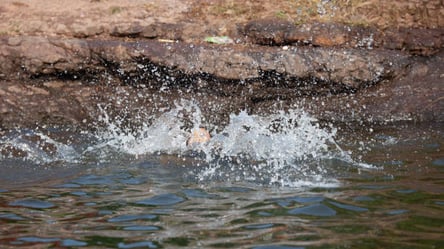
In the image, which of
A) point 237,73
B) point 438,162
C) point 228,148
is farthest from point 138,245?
point 237,73

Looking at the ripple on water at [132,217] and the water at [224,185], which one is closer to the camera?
the water at [224,185]

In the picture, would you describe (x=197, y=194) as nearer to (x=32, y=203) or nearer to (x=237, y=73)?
(x=32, y=203)

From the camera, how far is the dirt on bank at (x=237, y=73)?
824 centimetres

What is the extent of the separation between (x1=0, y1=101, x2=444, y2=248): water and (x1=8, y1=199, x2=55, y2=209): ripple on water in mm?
13

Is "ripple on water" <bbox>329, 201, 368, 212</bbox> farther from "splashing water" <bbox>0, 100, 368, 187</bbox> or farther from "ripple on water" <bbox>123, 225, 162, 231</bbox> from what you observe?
"ripple on water" <bbox>123, 225, 162, 231</bbox>

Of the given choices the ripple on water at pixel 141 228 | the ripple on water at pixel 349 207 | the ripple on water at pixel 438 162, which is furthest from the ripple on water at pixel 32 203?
the ripple on water at pixel 438 162

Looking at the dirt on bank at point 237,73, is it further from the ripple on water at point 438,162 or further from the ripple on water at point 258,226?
the ripple on water at point 258,226

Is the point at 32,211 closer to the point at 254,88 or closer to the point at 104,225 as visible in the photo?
the point at 104,225

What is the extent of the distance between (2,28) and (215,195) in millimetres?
4533

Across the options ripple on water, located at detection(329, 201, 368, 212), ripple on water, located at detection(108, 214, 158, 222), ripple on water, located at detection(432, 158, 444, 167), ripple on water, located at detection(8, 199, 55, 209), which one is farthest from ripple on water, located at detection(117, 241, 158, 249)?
ripple on water, located at detection(432, 158, 444, 167)

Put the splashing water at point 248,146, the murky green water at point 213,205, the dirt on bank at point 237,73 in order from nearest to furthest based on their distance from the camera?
the murky green water at point 213,205 < the splashing water at point 248,146 < the dirt on bank at point 237,73

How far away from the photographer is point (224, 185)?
19.2 ft

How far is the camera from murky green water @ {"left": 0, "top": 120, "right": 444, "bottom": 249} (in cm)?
446

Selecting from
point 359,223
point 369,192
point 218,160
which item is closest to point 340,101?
point 218,160
